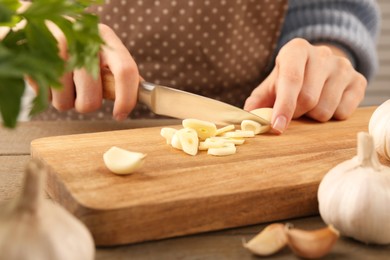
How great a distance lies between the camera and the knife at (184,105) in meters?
1.17

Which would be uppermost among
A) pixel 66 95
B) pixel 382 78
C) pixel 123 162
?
pixel 123 162

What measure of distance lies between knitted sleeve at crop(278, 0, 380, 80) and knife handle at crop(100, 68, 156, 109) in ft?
2.02

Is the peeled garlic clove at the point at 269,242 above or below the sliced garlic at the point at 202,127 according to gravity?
above

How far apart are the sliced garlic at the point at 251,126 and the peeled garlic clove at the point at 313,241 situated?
1.59ft

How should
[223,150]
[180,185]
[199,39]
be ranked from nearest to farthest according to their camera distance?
[180,185], [223,150], [199,39]

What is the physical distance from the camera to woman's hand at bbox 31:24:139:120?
117 centimetres

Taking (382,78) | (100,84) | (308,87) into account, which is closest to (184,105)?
(100,84)

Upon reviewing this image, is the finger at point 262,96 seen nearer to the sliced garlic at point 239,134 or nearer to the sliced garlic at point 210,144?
the sliced garlic at point 239,134

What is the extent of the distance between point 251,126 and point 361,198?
1.48 feet

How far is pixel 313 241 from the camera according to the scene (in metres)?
0.70

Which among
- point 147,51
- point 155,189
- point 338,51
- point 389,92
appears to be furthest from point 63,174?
point 389,92

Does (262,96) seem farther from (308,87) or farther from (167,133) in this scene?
(167,133)

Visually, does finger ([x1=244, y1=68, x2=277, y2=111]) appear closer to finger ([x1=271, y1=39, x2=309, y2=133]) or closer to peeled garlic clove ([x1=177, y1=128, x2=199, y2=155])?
finger ([x1=271, y1=39, x2=309, y2=133])

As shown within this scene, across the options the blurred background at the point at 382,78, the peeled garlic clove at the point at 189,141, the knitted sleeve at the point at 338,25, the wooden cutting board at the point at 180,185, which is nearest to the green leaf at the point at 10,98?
the wooden cutting board at the point at 180,185
